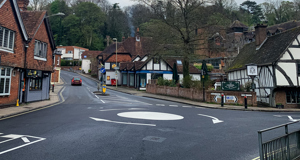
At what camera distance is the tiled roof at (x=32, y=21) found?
17.2 meters

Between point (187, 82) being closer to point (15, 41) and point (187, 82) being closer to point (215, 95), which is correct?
point (215, 95)

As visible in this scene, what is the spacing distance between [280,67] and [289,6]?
49.9m

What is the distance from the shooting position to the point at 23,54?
16.1m

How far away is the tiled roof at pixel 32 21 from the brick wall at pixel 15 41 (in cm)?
147

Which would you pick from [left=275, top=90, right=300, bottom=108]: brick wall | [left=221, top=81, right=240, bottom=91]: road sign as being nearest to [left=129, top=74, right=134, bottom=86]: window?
[left=221, top=81, right=240, bottom=91]: road sign

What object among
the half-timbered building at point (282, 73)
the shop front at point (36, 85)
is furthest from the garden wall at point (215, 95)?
the shop front at point (36, 85)

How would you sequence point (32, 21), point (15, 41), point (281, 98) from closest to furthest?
1. point (15, 41)
2. point (32, 21)
3. point (281, 98)

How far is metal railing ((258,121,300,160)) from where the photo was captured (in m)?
4.31

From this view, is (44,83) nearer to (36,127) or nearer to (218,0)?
(36,127)

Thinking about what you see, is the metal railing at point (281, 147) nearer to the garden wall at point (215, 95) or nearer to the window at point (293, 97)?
the garden wall at point (215, 95)

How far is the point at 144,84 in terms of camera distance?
3772 cm

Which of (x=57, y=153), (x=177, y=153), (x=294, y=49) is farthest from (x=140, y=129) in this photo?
(x=294, y=49)

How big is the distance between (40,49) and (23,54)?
2.83 m

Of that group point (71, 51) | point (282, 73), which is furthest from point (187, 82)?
point (71, 51)
